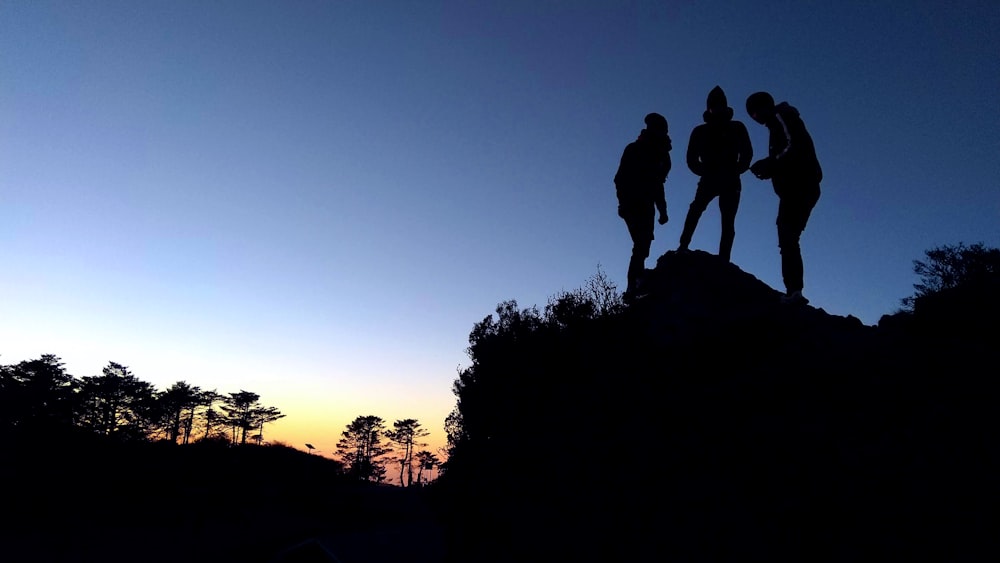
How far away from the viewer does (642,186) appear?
8789 mm

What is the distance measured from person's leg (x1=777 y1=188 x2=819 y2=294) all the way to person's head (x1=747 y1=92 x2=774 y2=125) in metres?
1.29

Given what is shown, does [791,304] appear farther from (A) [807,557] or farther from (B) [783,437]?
(A) [807,557]

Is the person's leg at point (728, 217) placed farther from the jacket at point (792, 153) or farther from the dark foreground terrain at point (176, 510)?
the dark foreground terrain at point (176, 510)

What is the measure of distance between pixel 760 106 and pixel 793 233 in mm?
2009

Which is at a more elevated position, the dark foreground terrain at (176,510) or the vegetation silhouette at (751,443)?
the vegetation silhouette at (751,443)

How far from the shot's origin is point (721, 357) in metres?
5.98

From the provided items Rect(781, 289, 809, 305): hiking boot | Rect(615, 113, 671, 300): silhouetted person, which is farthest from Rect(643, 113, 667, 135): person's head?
Rect(781, 289, 809, 305): hiking boot

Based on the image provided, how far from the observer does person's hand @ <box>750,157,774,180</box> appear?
6906 mm

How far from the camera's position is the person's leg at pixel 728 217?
8.19 meters

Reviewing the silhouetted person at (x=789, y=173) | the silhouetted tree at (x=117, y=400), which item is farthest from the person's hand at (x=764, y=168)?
the silhouetted tree at (x=117, y=400)

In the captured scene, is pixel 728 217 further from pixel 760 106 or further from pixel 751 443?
pixel 751 443

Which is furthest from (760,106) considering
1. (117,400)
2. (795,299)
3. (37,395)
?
(117,400)

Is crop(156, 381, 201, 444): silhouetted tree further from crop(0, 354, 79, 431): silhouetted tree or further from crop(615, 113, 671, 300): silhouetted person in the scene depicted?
crop(615, 113, 671, 300): silhouetted person

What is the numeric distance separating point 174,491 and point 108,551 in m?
11.7
